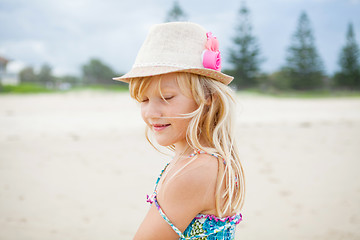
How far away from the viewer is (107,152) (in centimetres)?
634

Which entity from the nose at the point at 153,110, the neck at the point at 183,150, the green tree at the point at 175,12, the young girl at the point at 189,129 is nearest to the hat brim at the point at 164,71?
the young girl at the point at 189,129

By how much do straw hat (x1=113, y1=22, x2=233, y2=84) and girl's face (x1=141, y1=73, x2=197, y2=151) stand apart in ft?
0.18

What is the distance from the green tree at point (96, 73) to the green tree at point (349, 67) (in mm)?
25591

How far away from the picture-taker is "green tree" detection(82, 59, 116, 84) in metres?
33.7

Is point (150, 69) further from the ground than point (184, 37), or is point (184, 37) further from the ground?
point (184, 37)

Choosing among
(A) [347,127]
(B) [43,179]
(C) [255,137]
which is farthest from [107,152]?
(A) [347,127]

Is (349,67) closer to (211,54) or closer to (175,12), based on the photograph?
(175,12)

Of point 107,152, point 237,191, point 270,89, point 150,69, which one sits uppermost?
point 150,69

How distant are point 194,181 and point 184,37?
0.59 m

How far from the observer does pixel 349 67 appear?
34.8m

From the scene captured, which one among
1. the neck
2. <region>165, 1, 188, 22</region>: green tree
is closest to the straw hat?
the neck

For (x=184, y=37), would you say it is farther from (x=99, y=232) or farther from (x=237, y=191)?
(x=99, y=232)

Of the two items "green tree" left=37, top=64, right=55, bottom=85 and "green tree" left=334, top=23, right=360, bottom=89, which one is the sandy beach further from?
"green tree" left=334, top=23, right=360, bottom=89

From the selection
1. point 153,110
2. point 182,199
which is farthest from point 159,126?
point 182,199
